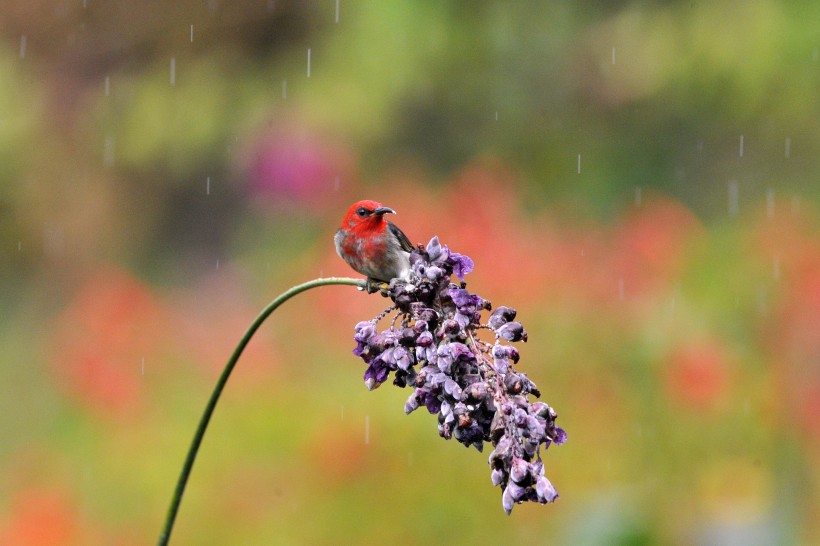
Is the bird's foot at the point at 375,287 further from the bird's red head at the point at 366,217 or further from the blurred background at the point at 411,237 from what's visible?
the blurred background at the point at 411,237

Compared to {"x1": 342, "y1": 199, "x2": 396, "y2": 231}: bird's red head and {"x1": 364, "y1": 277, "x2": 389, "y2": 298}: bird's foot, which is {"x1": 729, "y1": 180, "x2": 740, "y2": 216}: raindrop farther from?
{"x1": 364, "y1": 277, "x2": 389, "y2": 298}: bird's foot

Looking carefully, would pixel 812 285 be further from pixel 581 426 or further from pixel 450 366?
pixel 450 366

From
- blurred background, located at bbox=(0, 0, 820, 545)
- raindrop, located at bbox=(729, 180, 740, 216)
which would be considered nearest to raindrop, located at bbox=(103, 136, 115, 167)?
blurred background, located at bbox=(0, 0, 820, 545)

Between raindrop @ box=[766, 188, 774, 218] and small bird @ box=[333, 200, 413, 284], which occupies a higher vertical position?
small bird @ box=[333, 200, 413, 284]

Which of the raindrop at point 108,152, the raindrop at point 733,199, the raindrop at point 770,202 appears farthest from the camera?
the raindrop at point 108,152

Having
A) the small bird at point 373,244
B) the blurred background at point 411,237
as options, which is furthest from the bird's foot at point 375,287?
the blurred background at point 411,237
